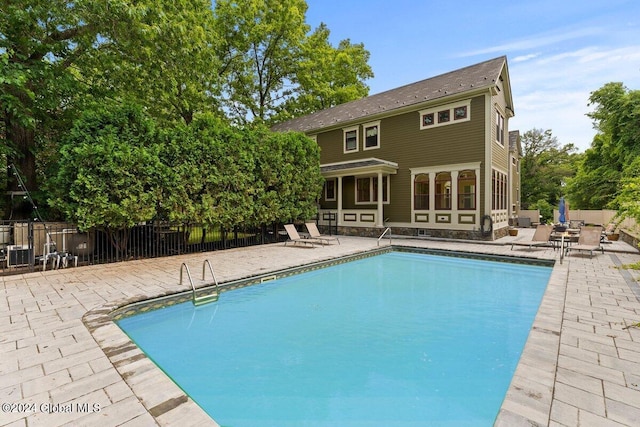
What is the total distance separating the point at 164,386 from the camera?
254 centimetres

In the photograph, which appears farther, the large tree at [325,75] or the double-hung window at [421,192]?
the large tree at [325,75]

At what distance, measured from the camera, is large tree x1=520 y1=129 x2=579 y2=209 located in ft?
94.3

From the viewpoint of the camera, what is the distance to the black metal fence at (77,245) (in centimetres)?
720

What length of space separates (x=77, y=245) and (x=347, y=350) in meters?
8.44

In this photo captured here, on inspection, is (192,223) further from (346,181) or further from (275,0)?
(275,0)

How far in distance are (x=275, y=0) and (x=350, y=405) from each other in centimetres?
2559

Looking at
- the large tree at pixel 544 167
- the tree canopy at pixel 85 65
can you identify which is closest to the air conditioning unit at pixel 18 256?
the tree canopy at pixel 85 65

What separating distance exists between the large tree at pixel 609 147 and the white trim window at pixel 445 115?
26.1 ft

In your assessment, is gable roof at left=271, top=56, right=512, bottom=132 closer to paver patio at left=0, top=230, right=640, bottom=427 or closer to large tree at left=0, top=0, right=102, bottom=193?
paver patio at left=0, top=230, right=640, bottom=427

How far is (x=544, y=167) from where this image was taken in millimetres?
30125

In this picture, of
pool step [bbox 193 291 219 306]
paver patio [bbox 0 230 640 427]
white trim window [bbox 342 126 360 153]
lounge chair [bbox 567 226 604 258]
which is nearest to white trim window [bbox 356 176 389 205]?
white trim window [bbox 342 126 360 153]

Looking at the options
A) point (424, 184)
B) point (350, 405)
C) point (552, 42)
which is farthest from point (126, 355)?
point (552, 42)

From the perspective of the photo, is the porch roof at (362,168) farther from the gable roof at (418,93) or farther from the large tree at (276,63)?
the large tree at (276,63)

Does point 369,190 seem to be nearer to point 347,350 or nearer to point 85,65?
point 347,350
